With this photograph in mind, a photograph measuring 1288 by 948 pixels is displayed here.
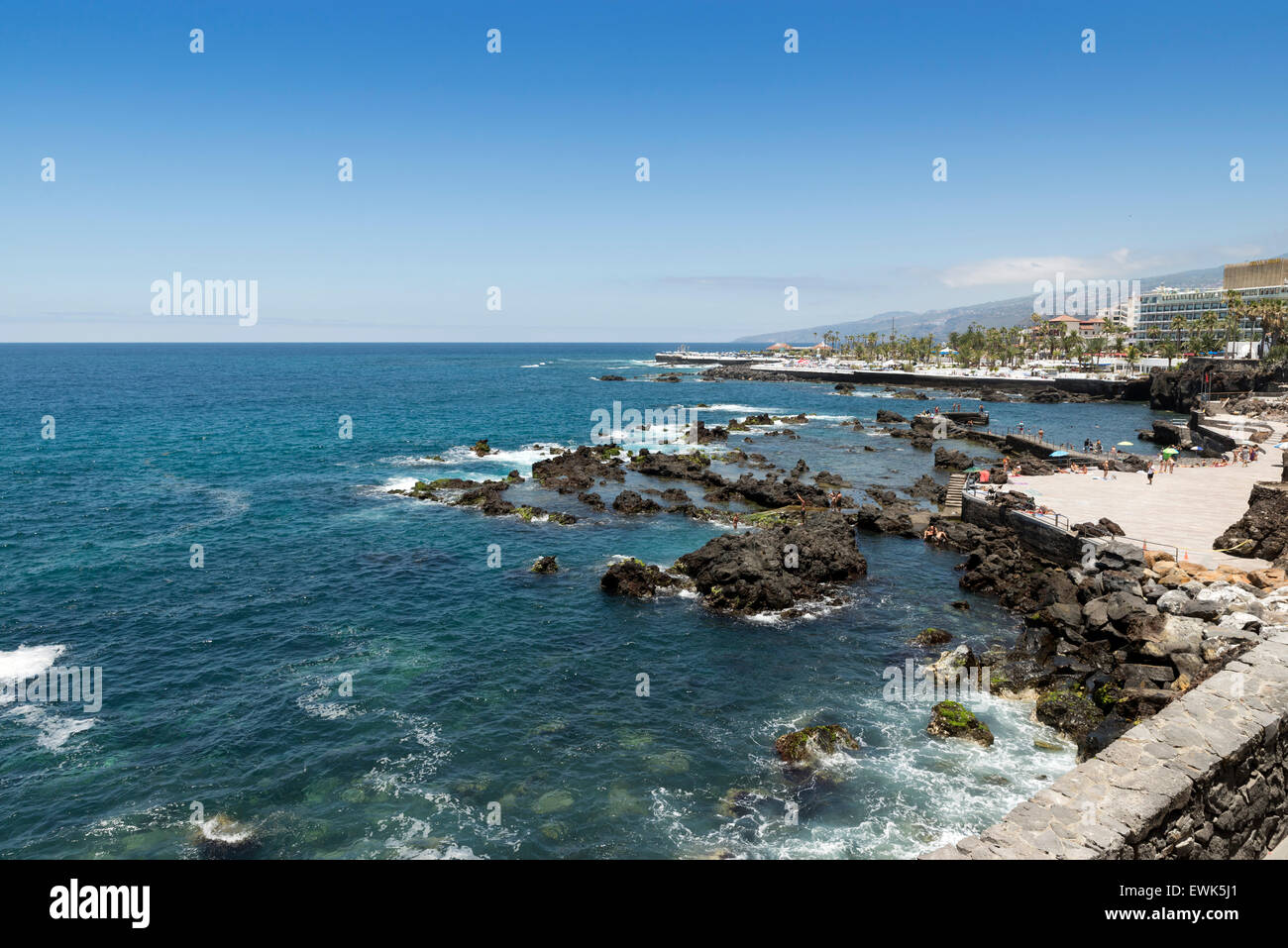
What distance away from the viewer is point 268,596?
36000 millimetres

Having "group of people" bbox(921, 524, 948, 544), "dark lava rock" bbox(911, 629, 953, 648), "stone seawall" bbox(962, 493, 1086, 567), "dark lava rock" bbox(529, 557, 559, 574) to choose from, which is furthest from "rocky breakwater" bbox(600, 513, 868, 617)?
"stone seawall" bbox(962, 493, 1086, 567)

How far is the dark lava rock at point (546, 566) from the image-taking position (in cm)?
3947

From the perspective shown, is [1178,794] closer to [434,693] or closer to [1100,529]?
[434,693]

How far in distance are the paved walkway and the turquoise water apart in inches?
362

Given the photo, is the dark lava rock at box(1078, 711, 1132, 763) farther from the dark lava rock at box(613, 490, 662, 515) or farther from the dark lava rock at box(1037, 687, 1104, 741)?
the dark lava rock at box(613, 490, 662, 515)

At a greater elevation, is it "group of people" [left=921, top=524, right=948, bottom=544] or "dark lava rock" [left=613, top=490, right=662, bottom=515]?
"dark lava rock" [left=613, top=490, right=662, bottom=515]

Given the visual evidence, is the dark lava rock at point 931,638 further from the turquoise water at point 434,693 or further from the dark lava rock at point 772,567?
the dark lava rock at point 772,567

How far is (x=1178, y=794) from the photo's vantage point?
41.7 ft

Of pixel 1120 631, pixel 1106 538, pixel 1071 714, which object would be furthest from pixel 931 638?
pixel 1106 538

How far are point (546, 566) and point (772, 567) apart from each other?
40.7 ft

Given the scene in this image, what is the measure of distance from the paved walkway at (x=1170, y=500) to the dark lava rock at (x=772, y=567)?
12615 mm

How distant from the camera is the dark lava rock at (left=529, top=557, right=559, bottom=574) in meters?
39.5
